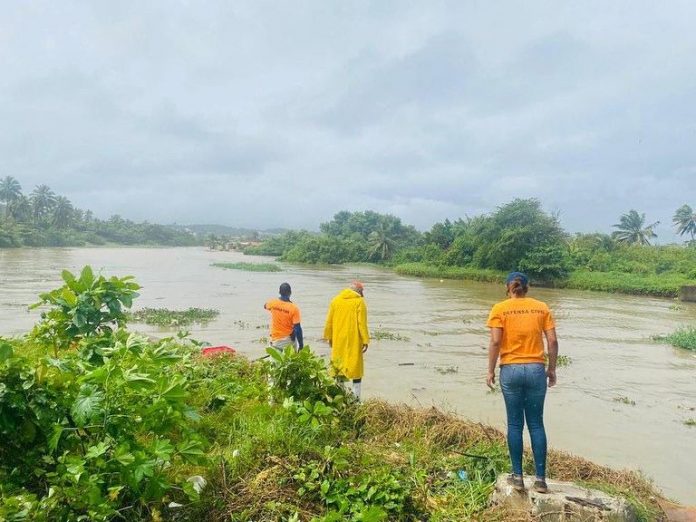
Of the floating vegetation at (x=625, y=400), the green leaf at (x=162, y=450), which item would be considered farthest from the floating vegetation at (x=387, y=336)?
the green leaf at (x=162, y=450)

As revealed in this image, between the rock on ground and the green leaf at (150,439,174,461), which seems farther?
the rock on ground

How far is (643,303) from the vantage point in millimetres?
26953

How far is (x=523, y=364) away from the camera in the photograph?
3695 mm

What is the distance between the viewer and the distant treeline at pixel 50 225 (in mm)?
68438

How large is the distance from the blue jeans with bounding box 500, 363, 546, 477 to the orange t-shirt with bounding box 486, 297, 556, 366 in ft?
0.24

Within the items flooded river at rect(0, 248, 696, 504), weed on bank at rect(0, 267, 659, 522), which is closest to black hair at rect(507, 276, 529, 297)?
weed on bank at rect(0, 267, 659, 522)

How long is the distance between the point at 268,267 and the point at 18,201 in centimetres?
6165

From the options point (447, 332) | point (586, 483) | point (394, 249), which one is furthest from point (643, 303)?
point (394, 249)

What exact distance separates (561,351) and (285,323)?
10087mm

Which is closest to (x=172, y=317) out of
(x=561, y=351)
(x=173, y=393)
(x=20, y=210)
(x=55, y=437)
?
(x=561, y=351)

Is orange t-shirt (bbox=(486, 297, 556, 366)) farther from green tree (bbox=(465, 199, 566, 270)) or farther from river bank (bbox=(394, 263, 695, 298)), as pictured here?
green tree (bbox=(465, 199, 566, 270))

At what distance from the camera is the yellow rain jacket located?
6008 millimetres

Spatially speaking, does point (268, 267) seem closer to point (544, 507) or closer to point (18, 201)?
point (544, 507)

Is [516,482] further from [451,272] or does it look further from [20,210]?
[20,210]
